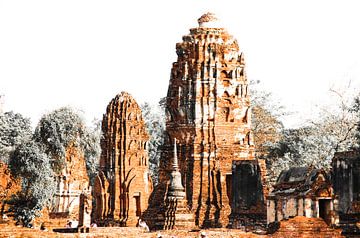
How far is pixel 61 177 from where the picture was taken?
4181 centimetres

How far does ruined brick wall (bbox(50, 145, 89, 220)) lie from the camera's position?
Answer: 41438 mm

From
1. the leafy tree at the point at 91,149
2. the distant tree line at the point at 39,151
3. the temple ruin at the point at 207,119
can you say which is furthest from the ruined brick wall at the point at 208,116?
the leafy tree at the point at 91,149

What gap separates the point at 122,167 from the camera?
112 ft

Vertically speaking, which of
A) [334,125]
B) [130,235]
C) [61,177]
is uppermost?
[334,125]

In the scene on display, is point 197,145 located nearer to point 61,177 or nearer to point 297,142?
point 61,177

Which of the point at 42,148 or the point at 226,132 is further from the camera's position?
the point at 42,148

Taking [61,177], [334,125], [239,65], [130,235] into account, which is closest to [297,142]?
[334,125]

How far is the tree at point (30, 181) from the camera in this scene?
34000 millimetres

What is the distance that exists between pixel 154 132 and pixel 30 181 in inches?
685

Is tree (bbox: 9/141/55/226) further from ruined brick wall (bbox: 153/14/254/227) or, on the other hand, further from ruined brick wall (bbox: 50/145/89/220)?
ruined brick wall (bbox: 153/14/254/227)

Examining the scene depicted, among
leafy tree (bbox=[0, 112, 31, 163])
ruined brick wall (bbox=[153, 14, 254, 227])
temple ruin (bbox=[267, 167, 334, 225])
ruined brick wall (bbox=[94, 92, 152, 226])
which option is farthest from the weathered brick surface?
temple ruin (bbox=[267, 167, 334, 225])

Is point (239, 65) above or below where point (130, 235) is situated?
above

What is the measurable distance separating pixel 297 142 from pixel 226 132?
16.1m

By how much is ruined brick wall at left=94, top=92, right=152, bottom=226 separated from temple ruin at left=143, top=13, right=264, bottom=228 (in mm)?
2893
